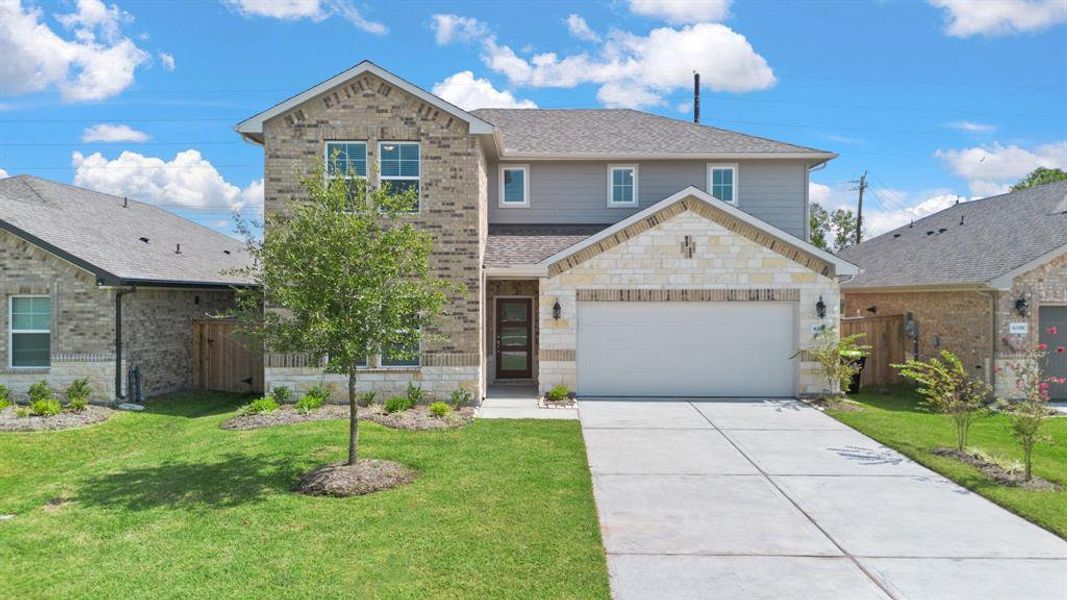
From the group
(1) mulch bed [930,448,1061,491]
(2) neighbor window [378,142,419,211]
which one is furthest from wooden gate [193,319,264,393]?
(1) mulch bed [930,448,1061,491]

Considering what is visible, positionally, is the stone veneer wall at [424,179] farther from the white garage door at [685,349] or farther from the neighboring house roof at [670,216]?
the white garage door at [685,349]

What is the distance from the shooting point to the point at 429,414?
11789 millimetres

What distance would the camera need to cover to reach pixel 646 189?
16438 millimetres

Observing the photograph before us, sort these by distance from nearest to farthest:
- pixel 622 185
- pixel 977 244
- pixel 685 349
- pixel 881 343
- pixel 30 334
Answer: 1. pixel 30 334
2. pixel 685 349
3. pixel 977 244
4. pixel 881 343
5. pixel 622 185

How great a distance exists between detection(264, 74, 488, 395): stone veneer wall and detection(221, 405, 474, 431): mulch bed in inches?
35.3

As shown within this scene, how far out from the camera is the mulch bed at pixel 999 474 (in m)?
7.88

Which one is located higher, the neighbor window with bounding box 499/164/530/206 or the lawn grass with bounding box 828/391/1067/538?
the neighbor window with bounding box 499/164/530/206

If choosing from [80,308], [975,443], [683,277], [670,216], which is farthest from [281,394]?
[975,443]

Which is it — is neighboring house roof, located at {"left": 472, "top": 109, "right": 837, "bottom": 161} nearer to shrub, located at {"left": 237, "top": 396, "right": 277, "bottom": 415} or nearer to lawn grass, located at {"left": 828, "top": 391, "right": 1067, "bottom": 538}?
lawn grass, located at {"left": 828, "top": 391, "right": 1067, "bottom": 538}

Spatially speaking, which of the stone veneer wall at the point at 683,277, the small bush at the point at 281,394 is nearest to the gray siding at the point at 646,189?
the stone veneer wall at the point at 683,277

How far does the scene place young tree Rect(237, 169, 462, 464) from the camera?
7676 mm

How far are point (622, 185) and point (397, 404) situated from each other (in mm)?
8268

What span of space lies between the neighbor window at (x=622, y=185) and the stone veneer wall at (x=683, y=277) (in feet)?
8.56

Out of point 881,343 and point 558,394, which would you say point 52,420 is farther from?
point 881,343
